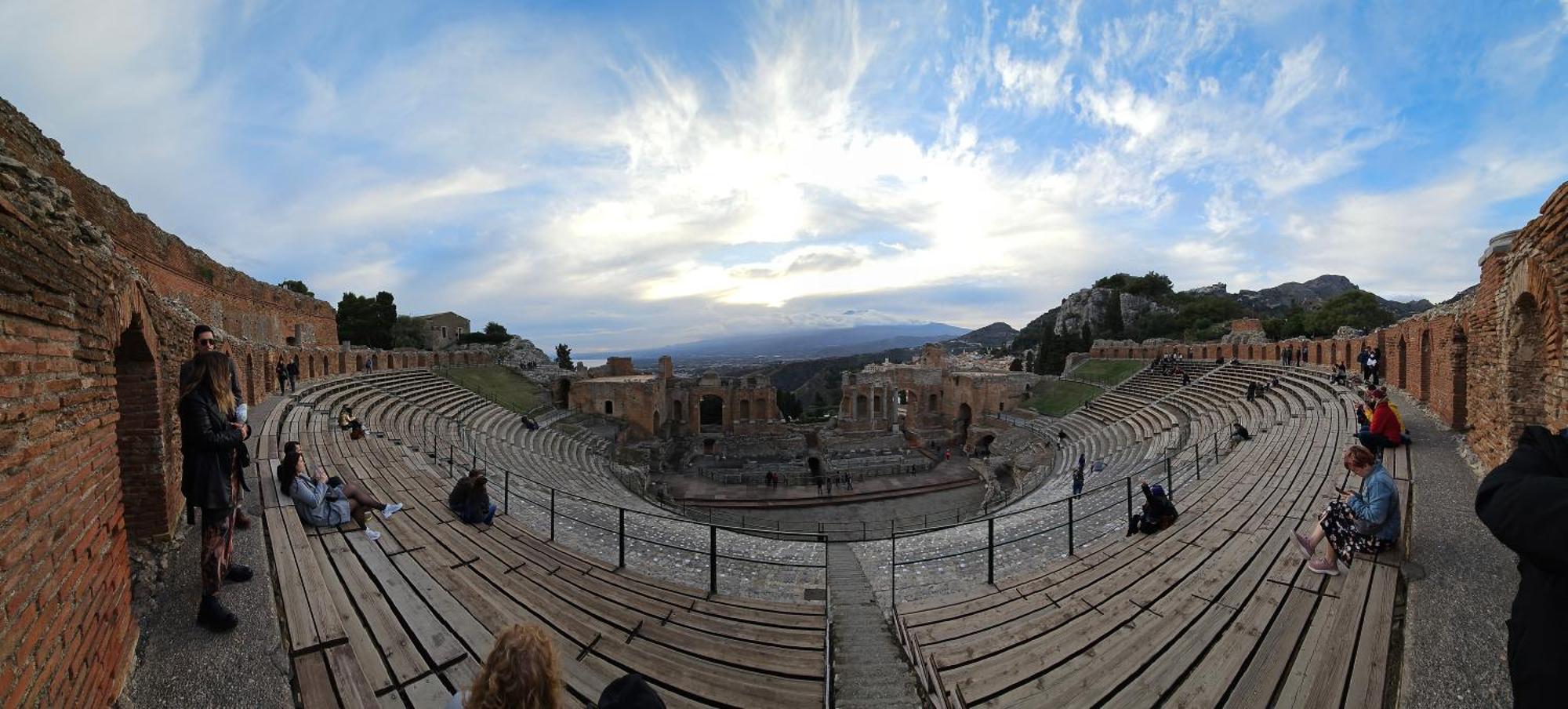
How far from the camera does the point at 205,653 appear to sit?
10.9 feet

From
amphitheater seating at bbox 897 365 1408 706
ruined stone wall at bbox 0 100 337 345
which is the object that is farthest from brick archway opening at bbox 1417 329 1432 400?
ruined stone wall at bbox 0 100 337 345

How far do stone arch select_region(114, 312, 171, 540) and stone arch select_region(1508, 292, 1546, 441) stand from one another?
43.1 ft

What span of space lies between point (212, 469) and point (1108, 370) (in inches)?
1533

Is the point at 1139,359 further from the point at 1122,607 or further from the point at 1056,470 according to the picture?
the point at 1122,607

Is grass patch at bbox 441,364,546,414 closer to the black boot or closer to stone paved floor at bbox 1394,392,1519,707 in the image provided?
the black boot

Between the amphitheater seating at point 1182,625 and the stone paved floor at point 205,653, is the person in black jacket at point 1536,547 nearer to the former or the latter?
the amphitheater seating at point 1182,625

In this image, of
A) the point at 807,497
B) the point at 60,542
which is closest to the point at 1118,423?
the point at 807,497

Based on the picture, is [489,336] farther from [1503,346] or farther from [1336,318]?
[1336,318]

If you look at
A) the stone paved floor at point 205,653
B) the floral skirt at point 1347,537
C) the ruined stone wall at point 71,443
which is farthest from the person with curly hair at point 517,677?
the floral skirt at point 1347,537

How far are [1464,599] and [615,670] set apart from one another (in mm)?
6184

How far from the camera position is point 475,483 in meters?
6.98

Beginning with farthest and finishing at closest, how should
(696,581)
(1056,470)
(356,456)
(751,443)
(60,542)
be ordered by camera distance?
(751,443), (1056,470), (356,456), (696,581), (60,542)

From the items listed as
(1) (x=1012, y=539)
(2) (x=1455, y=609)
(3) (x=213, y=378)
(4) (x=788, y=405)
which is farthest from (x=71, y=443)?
(4) (x=788, y=405)

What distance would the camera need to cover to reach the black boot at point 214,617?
3.50 metres
